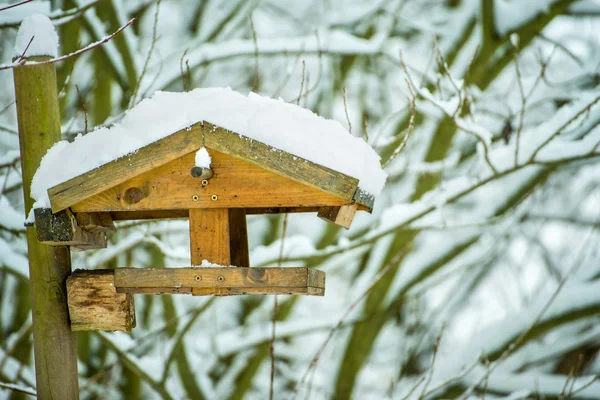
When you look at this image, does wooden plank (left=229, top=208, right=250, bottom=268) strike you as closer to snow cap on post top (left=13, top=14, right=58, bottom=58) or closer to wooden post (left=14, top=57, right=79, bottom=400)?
wooden post (left=14, top=57, right=79, bottom=400)

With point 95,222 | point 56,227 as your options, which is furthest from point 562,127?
point 56,227

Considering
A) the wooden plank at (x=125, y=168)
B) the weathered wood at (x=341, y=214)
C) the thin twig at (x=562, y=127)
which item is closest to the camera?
the wooden plank at (x=125, y=168)

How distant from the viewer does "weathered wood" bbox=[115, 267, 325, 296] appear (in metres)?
1.80

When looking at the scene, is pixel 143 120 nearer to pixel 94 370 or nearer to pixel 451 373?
pixel 451 373

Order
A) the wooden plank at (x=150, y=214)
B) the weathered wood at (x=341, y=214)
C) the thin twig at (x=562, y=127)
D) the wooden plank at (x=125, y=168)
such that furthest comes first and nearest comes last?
the thin twig at (x=562, y=127) → the wooden plank at (x=150, y=214) → the weathered wood at (x=341, y=214) → the wooden plank at (x=125, y=168)

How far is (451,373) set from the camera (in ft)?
11.8

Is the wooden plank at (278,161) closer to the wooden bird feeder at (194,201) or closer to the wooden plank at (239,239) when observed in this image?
the wooden bird feeder at (194,201)

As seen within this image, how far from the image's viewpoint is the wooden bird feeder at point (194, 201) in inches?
68.2

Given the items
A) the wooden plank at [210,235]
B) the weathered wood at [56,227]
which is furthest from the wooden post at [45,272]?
the wooden plank at [210,235]

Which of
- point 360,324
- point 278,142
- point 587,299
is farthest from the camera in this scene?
point 360,324

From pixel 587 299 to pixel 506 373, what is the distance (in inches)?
40.4

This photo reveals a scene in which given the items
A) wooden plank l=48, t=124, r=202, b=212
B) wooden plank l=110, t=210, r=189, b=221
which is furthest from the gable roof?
wooden plank l=110, t=210, r=189, b=221

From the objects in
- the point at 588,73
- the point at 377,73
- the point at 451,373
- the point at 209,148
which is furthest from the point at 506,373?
the point at 209,148

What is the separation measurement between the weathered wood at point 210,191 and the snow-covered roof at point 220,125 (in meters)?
0.09
